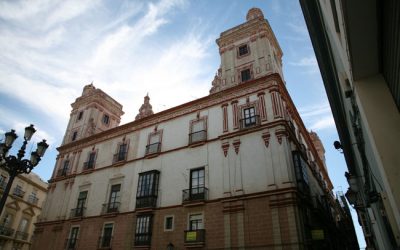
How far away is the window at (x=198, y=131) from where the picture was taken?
62.7 feet

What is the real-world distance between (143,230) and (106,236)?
12.1 feet

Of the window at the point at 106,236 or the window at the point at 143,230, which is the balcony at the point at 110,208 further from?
the window at the point at 143,230

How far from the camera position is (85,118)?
29.5 meters

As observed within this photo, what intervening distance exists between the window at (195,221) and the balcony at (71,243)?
10.4 m

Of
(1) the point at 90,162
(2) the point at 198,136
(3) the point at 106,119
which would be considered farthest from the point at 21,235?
(2) the point at 198,136

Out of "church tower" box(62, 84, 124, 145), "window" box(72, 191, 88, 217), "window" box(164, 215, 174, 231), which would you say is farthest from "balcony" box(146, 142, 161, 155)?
"church tower" box(62, 84, 124, 145)

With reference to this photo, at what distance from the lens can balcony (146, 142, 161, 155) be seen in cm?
2089

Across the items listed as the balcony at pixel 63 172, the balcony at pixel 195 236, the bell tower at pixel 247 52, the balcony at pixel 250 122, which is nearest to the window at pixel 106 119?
the balcony at pixel 63 172

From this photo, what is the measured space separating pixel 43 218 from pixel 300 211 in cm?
2249

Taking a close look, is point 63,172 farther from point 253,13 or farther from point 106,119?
point 253,13

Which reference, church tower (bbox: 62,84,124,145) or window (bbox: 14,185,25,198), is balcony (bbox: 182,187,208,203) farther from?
window (bbox: 14,185,25,198)

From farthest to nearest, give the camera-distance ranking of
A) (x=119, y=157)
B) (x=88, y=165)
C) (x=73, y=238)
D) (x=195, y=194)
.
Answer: (x=88, y=165) < (x=119, y=157) < (x=73, y=238) < (x=195, y=194)

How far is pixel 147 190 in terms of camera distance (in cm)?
1930

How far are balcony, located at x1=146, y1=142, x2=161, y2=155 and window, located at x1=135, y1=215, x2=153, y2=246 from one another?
15.8 feet
